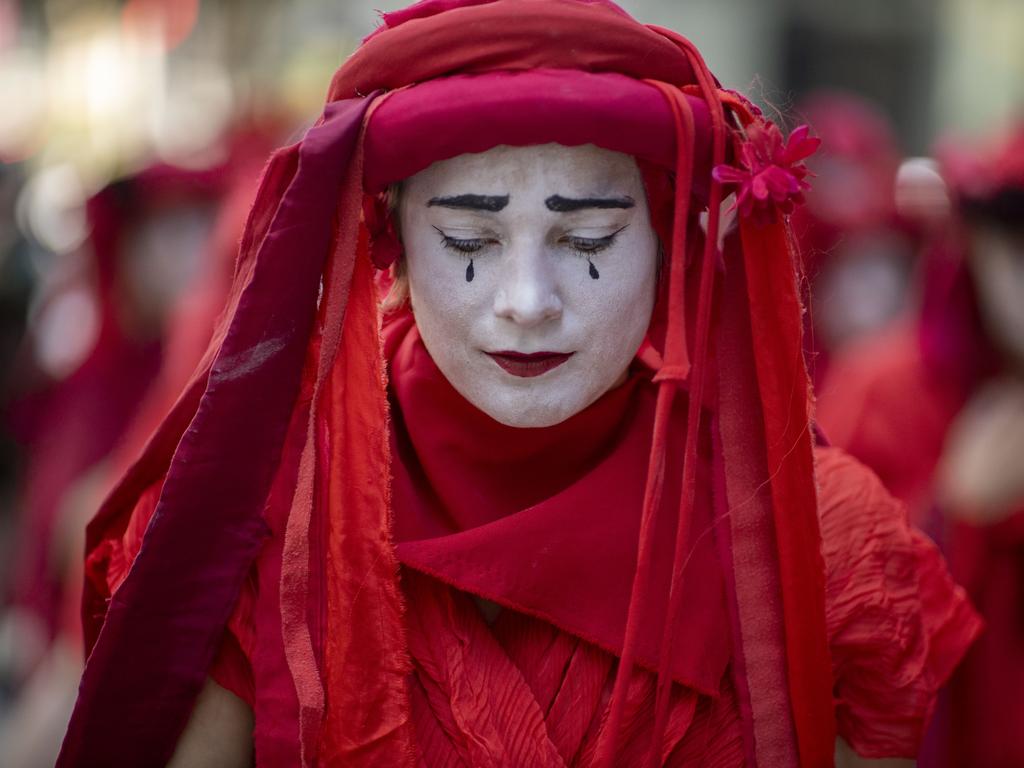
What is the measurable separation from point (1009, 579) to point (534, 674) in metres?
1.58

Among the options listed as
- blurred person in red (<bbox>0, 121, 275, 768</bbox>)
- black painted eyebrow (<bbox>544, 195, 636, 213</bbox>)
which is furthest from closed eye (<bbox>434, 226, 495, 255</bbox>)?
blurred person in red (<bbox>0, 121, 275, 768</bbox>)

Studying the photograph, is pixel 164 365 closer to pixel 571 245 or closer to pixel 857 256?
pixel 571 245

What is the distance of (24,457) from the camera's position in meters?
5.24

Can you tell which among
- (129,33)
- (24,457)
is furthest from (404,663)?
(129,33)

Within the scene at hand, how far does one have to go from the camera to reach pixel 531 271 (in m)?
1.78

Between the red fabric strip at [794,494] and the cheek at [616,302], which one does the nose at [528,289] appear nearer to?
the cheek at [616,302]

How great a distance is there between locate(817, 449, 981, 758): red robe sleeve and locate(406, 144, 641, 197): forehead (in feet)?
2.09

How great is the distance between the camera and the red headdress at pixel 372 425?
1.78 meters

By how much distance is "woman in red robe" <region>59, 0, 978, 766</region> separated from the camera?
180cm

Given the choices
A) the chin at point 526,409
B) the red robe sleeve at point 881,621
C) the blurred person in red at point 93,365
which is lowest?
the blurred person in red at point 93,365

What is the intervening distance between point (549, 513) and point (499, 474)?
0.37ft

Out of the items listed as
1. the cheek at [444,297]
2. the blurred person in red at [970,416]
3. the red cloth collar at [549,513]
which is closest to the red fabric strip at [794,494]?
the red cloth collar at [549,513]

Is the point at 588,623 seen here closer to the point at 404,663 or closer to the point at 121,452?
the point at 404,663

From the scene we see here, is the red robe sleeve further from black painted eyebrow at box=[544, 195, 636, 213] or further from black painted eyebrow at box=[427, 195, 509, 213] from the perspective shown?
black painted eyebrow at box=[427, 195, 509, 213]
